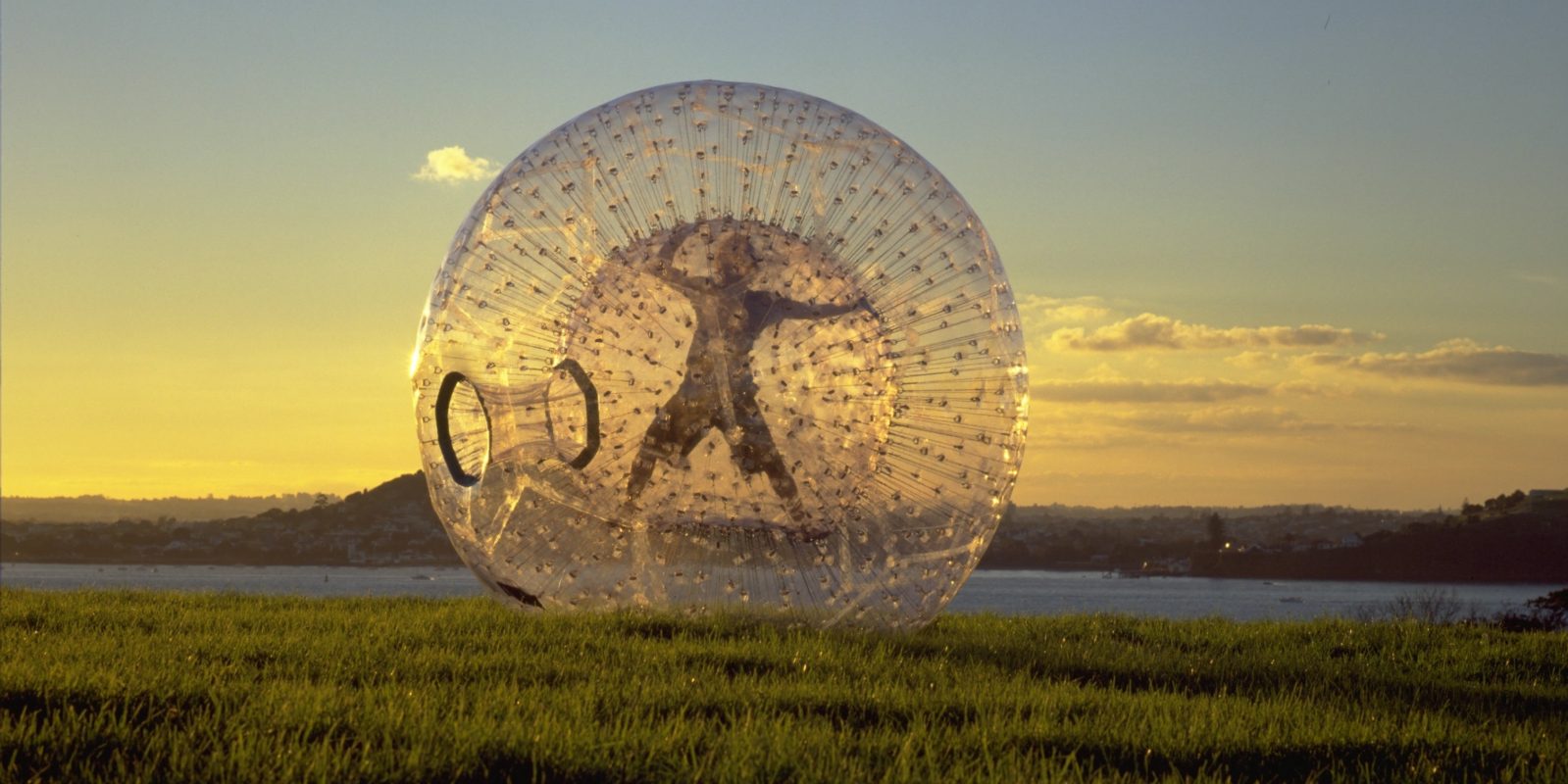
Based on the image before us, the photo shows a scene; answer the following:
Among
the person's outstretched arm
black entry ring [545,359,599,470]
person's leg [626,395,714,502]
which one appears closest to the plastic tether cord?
black entry ring [545,359,599,470]

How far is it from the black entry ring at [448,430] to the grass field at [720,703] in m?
0.99

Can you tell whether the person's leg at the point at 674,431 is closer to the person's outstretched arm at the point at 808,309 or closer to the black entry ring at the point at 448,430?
the person's outstretched arm at the point at 808,309

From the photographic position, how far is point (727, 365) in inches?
361

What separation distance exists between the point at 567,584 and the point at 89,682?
3346mm

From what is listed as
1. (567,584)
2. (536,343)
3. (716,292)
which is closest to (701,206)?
(716,292)

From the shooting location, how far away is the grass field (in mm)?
5973

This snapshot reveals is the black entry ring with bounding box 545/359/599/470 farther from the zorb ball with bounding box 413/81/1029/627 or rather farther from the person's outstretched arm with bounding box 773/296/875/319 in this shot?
the person's outstretched arm with bounding box 773/296/875/319

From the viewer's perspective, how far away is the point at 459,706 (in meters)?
6.85

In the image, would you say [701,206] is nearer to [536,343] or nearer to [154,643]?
[536,343]

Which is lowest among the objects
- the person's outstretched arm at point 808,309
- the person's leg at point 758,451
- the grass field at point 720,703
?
the grass field at point 720,703

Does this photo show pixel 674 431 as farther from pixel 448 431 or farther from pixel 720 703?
pixel 720 703

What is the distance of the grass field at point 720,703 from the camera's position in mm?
5973

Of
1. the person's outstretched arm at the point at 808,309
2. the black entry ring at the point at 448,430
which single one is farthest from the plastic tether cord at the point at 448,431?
the person's outstretched arm at the point at 808,309

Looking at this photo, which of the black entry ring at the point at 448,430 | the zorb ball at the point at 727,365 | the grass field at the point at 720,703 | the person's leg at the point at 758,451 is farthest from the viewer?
the black entry ring at the point at 448,430
